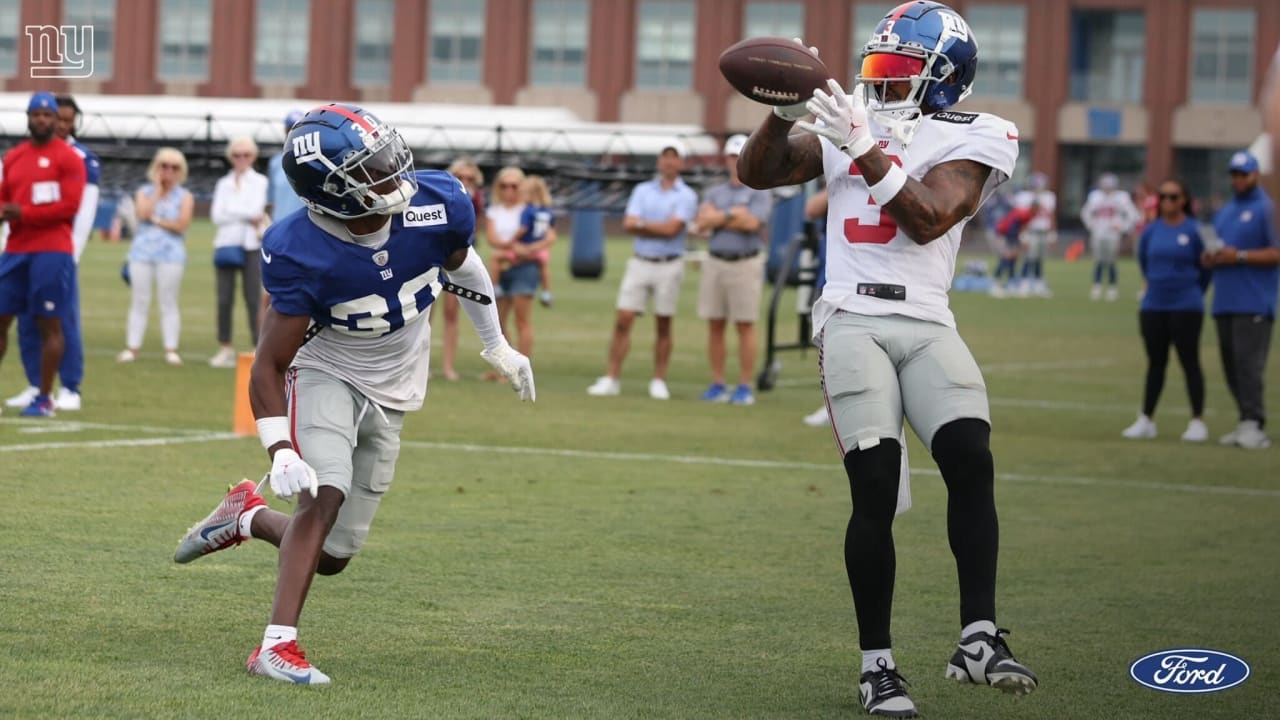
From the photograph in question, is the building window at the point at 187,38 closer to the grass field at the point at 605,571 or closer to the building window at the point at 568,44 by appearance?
the building window at the point at 568,44

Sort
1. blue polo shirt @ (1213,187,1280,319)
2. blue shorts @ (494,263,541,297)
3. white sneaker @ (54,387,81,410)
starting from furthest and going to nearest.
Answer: blue shorts @ (494,263,541,297), blue polo shirt @ (1213,187,1280,319), white sneaker @ (54,387,81,410)

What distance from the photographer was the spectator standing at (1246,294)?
1404 centimetres

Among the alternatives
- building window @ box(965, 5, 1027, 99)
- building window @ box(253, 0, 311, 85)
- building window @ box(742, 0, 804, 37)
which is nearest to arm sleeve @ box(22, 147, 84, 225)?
building window @ box(742, 0, 804, 37)

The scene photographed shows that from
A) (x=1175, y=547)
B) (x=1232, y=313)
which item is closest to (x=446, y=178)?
(x=1175, y=547)

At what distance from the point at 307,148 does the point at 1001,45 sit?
65.6 metres

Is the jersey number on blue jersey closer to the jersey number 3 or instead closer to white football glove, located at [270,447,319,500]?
white football glove, located at [270,447,319,500]

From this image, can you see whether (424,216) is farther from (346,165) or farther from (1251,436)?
(1251,436)

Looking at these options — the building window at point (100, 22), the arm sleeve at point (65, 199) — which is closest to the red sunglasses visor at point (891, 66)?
the arm sleeve at point (65, 199)

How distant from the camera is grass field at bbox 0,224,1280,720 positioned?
577 cm

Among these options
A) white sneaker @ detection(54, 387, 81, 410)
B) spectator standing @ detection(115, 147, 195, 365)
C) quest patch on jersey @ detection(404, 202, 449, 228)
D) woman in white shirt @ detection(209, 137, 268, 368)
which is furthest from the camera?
spectator standing @ detection(115, 147, 195, 365)

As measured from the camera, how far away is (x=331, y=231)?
590 cm

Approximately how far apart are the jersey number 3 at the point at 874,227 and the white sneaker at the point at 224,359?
11794 mm

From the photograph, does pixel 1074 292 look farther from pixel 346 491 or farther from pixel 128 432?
pixel 346 491

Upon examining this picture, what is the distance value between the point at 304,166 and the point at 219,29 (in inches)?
2657
